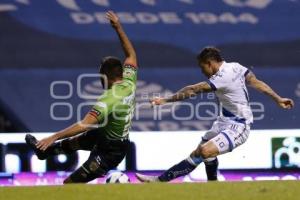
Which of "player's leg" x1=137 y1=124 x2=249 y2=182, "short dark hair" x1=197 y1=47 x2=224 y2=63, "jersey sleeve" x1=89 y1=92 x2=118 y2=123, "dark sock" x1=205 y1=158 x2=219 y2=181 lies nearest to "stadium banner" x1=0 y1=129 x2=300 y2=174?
"dark sock" x1=205 y1=158 x2=219 y2=181

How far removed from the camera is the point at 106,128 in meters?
8.62

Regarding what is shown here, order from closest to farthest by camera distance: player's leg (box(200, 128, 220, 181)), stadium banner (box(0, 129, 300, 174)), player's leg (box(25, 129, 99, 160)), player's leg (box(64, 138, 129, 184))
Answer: player's leg (box(64, 138, 129, 184))
player's leg (box(25, 129, 99, 160))
player's leg (box(200, 128, 220, 181))
stadium banner (box(0, 129, 300, 174))

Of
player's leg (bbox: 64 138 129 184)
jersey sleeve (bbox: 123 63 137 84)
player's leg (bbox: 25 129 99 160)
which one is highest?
jersey sleeve (bbox: 123 63 137 84)

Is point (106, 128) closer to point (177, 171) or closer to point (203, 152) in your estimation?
point (177, 171)

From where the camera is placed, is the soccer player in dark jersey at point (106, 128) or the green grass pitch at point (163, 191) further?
the soccer player in dark jersey at point (106, 128)

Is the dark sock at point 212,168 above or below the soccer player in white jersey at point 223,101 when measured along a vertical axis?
below

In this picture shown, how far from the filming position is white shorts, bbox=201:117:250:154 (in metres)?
8.76

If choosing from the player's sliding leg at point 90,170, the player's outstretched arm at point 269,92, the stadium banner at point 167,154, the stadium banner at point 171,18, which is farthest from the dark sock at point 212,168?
the stadium banner at point 171,18

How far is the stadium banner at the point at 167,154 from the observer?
10.5 meters

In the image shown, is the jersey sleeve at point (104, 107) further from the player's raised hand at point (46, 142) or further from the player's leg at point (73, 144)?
the player's leg at point (73, 144)

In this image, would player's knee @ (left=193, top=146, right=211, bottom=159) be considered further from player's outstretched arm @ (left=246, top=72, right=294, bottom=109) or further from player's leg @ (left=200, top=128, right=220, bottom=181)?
player's outstretched arm @ (left=246, top=72, right=294, bottom=109)

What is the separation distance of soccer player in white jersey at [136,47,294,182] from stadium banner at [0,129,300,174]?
165cm

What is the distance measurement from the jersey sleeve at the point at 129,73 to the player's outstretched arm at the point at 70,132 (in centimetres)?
64

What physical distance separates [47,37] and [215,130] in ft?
8.76
